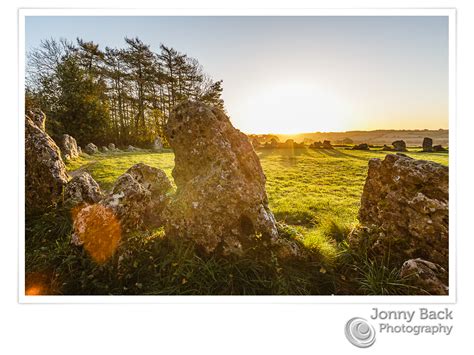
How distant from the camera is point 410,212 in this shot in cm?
331

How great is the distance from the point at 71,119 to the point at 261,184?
14.4m

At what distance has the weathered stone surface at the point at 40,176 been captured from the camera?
14.7ft

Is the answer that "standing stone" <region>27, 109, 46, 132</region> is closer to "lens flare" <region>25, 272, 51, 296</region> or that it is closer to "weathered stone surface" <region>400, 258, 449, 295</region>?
"lens flare" <region>25, 272, 51, 296</region>

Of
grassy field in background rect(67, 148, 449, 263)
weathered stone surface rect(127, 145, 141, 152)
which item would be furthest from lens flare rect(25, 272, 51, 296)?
weathered stone surface rect(127, 145, 141, 152)

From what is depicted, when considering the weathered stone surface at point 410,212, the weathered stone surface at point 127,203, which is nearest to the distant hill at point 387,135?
the weathered stone surface at point 410,212

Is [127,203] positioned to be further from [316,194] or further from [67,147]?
[67,147]

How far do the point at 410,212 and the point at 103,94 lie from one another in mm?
15521

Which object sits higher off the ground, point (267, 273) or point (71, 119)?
point (71, 119)

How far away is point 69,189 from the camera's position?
14.6 feet
